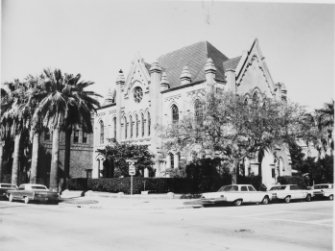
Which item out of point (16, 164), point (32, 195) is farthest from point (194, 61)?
point (32, 195)

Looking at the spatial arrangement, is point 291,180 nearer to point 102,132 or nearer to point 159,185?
point 159,185

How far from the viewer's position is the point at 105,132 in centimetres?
4559

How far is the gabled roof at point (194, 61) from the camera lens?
38.5 m

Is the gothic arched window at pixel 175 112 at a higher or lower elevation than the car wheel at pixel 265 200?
higher

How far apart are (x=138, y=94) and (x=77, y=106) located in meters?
11.9

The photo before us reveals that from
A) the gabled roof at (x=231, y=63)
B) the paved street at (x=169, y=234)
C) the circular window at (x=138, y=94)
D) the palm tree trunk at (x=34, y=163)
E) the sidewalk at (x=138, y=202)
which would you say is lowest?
the paved street at (x=169, y=234)

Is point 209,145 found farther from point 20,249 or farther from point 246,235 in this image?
point 20,249

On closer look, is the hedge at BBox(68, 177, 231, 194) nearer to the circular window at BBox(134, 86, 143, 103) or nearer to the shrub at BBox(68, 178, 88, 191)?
the shrub at BBox(68, 178, 88, 191)

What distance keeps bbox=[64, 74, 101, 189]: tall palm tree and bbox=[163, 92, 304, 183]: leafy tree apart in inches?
333

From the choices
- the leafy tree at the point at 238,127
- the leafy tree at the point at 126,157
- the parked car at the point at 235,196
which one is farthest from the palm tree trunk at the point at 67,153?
the parked car at the point at 235,196

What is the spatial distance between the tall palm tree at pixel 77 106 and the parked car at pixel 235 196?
12.9 meters

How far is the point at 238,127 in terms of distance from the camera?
28031 millimetres

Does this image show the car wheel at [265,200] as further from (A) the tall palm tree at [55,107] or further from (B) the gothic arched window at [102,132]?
(B) the gothic arched window at [102,132]

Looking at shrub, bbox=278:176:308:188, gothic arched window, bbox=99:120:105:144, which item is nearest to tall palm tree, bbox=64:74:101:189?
gothic arched window, bbox=99:120:105:144
